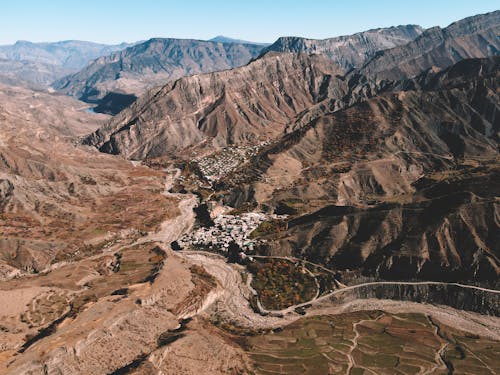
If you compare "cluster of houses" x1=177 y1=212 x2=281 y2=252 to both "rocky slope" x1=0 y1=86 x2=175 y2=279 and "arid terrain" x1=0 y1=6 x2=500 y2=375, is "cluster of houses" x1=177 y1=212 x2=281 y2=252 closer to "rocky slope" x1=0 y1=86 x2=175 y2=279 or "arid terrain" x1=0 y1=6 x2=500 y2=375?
"arid terrain" x1=0 y1=6 x2=500 y2=375

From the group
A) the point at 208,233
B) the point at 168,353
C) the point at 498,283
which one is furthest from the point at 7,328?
the point at 498,283

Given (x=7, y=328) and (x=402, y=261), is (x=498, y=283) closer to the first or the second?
(x=402, y=261)

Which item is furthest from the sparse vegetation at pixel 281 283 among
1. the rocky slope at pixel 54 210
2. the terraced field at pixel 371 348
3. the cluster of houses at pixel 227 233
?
the rocky slope at pixel 54 210

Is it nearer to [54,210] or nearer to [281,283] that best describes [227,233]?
[281,283]

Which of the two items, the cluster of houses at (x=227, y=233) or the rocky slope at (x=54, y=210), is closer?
the rocky slope at (x=54, y=210)

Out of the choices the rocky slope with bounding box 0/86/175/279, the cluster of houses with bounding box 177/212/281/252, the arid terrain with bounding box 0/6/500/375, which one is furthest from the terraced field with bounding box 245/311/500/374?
the rocky slope with bounding box 0/86/175/279

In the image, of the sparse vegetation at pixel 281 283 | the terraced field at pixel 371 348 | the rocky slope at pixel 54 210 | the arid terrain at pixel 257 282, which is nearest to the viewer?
the arid terrain at pixel 257 282

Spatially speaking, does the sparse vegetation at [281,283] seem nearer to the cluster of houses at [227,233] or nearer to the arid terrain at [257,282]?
the arid terrain at [257,282]

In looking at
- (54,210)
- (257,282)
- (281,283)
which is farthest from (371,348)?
(54,210)
